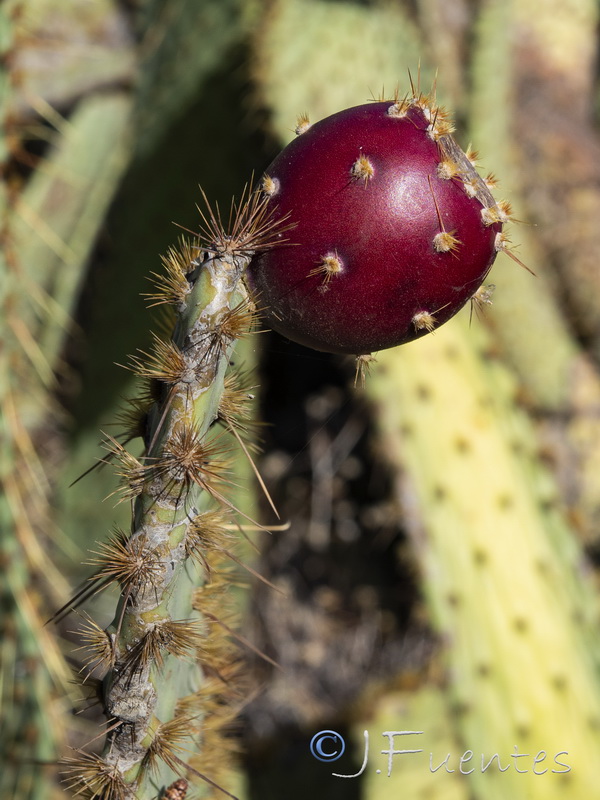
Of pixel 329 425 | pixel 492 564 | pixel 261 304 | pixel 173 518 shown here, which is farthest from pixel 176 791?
pixel 329 425

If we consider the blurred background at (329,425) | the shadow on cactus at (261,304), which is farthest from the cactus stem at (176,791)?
the blurred background at (329,425)

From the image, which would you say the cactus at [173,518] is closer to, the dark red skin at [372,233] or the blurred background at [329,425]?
the dark red skin at [372,233]

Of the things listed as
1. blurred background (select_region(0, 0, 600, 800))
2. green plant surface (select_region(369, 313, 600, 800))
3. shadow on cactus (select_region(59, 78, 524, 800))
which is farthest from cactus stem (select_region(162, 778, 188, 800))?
green plant surface (select_region(369, 313, 600, 800))

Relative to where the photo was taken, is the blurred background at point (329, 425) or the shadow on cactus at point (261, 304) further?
the blurred background at point (329, 425)

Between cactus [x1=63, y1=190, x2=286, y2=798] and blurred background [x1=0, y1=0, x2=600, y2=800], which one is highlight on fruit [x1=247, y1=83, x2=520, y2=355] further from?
blurred background [x1=0, y1=0, x2=600, y2=800]

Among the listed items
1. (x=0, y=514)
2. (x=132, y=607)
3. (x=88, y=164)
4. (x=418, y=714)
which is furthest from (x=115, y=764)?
(x=88, y=164)

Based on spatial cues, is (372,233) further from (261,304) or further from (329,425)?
(329,425)
